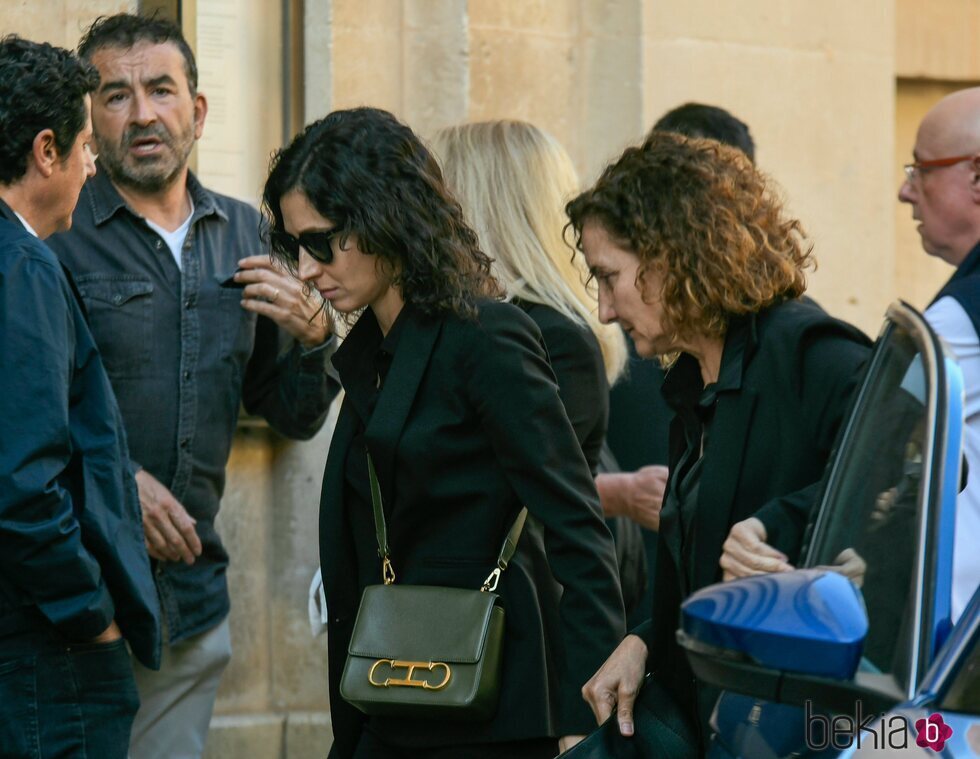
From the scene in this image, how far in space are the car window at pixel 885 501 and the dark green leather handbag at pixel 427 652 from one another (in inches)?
41.5

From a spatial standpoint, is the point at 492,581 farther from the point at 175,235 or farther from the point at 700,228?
the point at 175,235

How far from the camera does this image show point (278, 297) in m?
5.18

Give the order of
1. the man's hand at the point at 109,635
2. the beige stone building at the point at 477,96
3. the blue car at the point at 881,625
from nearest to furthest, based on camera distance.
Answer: the blue car at the point at 881,625, the man's hand at the point at 109,635, the beige stone building at the point at 477,96

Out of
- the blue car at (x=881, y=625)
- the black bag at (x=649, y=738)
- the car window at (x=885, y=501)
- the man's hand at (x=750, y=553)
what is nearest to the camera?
the blue car at (x=881, y=625)

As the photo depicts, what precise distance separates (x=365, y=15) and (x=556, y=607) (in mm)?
3360

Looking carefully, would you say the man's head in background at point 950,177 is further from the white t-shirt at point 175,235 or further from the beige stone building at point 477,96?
the beige stone building at point 477,96

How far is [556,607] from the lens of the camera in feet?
12.8

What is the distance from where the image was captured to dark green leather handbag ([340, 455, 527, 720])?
3674mm

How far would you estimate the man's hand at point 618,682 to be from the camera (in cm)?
356

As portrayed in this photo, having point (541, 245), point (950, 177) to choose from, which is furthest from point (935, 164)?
point (541, 245)

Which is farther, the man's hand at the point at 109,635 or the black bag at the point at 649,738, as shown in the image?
the man's hand at the point at 109,635

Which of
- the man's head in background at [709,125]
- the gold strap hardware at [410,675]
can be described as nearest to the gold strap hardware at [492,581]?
the gold strap hardware at [410,675]

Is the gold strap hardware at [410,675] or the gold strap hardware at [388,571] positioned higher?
the gold strap hardware at [388,571]

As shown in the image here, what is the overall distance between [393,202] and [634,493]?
1.54 metres
